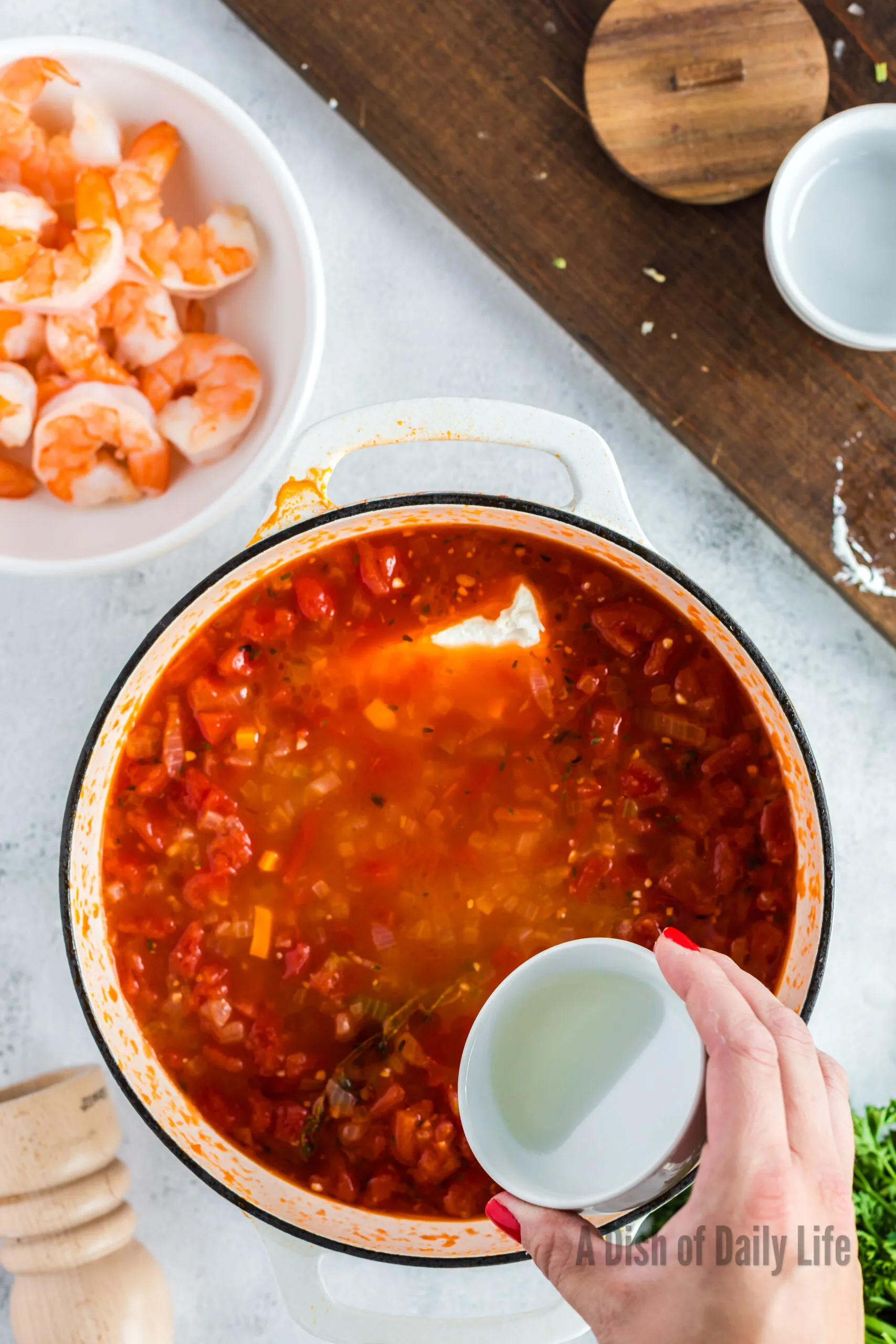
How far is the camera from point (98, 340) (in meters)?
2.24

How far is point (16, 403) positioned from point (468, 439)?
0.92m

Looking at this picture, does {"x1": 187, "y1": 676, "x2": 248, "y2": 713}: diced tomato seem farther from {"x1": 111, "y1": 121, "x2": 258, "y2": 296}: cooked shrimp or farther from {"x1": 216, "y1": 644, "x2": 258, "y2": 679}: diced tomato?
{"x1": 111, "y1": 121, "x2": 258, "y2": 296}: cooked shrimp

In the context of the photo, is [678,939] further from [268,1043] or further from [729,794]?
[268,1043]

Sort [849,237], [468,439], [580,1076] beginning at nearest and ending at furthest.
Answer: [580,1076] < [468,439] < [849,237]

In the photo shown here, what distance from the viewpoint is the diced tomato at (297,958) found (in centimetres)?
208

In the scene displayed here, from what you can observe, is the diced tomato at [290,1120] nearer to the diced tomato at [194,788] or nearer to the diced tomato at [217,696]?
the diced tomato at [194,788]

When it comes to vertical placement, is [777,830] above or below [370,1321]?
above

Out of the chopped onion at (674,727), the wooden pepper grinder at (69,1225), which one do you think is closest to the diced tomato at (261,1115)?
the wooden pepper grinder at (69,1225)

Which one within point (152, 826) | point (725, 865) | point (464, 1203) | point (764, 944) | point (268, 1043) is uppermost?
point (152, 826)

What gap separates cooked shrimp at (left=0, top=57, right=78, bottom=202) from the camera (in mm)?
2109

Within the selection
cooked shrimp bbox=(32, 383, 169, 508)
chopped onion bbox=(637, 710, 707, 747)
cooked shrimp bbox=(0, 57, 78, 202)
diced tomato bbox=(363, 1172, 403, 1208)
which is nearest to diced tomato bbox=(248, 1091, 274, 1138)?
diced tomato bbox=(363, 1172, 403, 1208)

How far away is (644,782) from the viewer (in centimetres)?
206

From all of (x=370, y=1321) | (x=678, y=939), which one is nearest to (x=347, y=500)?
(x=678, y=939)

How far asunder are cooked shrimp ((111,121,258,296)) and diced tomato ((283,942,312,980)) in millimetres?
1302
